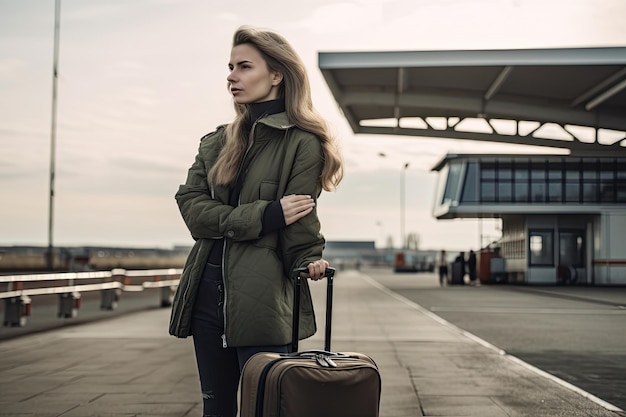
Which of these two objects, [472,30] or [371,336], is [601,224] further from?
[371,336]

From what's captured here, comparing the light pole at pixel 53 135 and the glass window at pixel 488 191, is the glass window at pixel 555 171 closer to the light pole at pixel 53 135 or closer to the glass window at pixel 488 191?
the glass window at pixel 488 191

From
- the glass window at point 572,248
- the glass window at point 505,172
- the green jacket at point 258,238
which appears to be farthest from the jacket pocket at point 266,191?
the glass window at point 505,172

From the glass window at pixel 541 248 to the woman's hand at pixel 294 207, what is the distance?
42906 mm

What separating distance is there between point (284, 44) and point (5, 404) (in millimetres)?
4971

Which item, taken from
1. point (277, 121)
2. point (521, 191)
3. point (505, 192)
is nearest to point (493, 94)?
point (277, 121)

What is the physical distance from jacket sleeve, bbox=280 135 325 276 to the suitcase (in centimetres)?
36

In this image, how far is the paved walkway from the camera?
7039 millimetres

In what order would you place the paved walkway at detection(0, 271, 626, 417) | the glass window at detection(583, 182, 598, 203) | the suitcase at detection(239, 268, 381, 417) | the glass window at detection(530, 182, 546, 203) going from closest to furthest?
the suitcase at detection(239, 268, 381, 417) < the paved walkway at detection(0, 271, 626, 417) < the glass window at detection(583, 182, 598, 203) < the glass window at detection(530, 182, 546, 203)

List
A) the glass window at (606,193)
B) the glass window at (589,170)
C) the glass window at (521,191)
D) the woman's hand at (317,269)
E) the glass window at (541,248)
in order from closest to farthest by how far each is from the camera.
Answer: the woman's hand at (317,269), the glass window at (606,193), the glass window at (589,170), the glass window at (541,248), the glass window at (521,191)

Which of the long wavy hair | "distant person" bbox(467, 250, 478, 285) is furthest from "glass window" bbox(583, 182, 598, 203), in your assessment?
the long wavy hair

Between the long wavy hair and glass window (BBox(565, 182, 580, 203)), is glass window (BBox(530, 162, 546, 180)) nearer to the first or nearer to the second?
glass window (BBox(565, 182, 580, 203))

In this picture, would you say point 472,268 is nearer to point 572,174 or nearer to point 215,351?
point 572,174

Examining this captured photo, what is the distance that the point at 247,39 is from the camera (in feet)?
10.4

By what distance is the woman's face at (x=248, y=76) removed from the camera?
318cm
